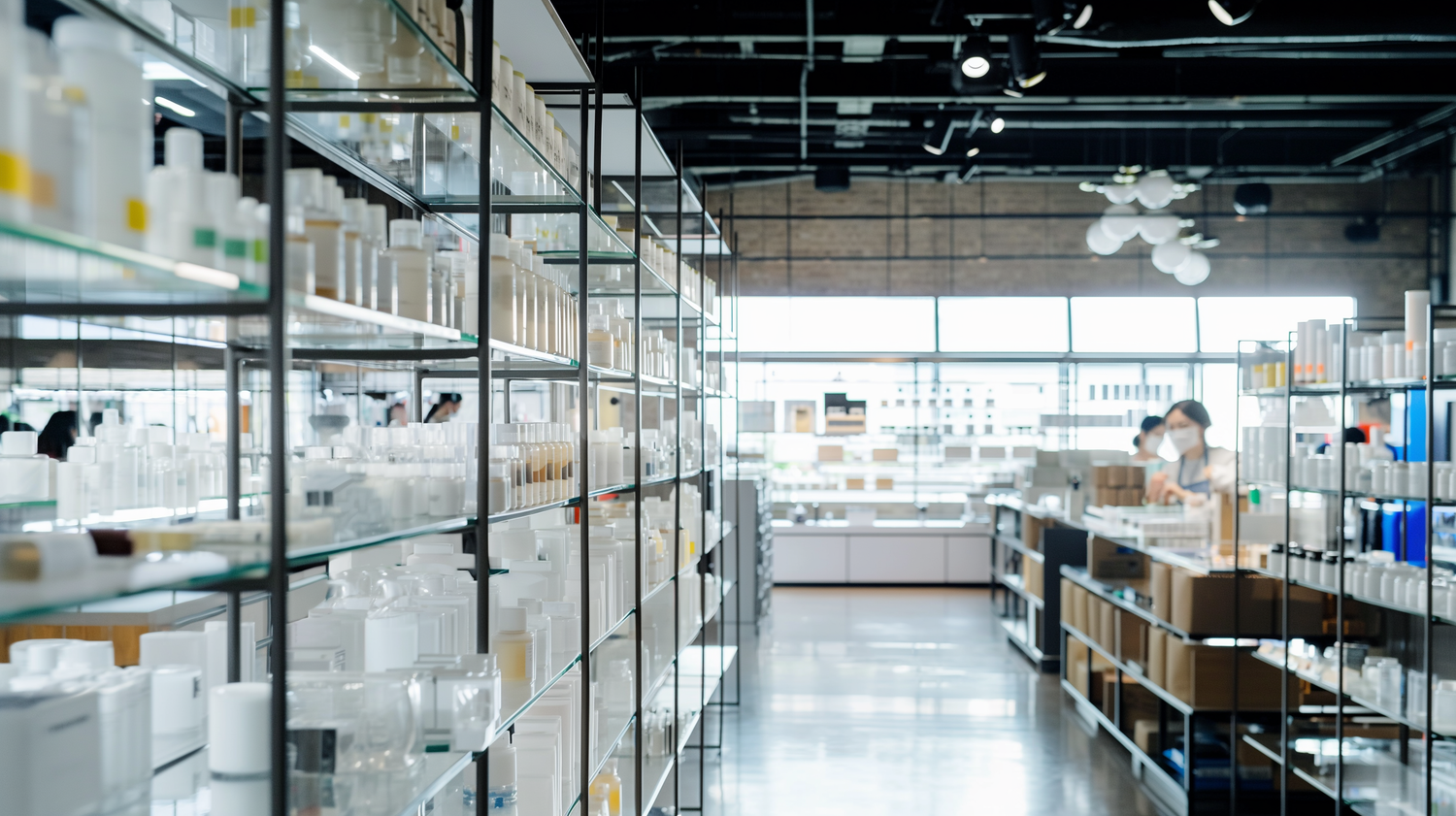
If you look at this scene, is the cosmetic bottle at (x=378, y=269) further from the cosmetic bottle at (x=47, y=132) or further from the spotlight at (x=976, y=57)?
the spotlight at (x=976, y=57)

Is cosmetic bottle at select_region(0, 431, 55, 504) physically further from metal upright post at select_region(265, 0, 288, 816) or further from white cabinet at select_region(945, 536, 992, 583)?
white cabinet at select_region(945, 536, 992, 583)

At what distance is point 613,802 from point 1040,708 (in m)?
3.76

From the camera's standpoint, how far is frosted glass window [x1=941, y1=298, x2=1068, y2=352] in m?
11.8

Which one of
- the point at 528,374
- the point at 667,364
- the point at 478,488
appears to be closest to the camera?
the point at 478,488

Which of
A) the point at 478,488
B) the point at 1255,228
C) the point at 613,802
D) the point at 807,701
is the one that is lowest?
the point at 807,701

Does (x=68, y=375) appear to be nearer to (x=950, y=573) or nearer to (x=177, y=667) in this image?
(x=177, y=667)

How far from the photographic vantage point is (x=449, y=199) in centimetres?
268

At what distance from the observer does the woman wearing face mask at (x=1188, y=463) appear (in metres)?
6.69

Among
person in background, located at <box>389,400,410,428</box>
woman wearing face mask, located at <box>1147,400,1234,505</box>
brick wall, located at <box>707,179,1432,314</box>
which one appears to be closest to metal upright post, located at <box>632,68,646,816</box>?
person in background, located at <box>389,400,410,428</box>

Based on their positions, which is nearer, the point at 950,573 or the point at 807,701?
the point at 807,701

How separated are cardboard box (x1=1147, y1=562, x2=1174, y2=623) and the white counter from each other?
600 cm

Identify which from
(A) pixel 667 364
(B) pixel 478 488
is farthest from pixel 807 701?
(B) pixel 478 488

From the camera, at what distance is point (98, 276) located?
3.72 ft

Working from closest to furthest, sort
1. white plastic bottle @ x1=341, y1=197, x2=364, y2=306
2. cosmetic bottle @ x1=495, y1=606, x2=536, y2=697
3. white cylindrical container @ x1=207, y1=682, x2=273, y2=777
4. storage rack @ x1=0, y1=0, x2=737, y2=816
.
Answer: storage rack @ x1=0, y1=0, x2=737, y2=816
white cylindrical container @ x1=207, y1=682, x2=273, y2=777
white plastic bottle @ x1=341, y1=197, x2=364, y2=306
cosmetic bottle @ x1=495, y1=606, x2=536, y2=697
